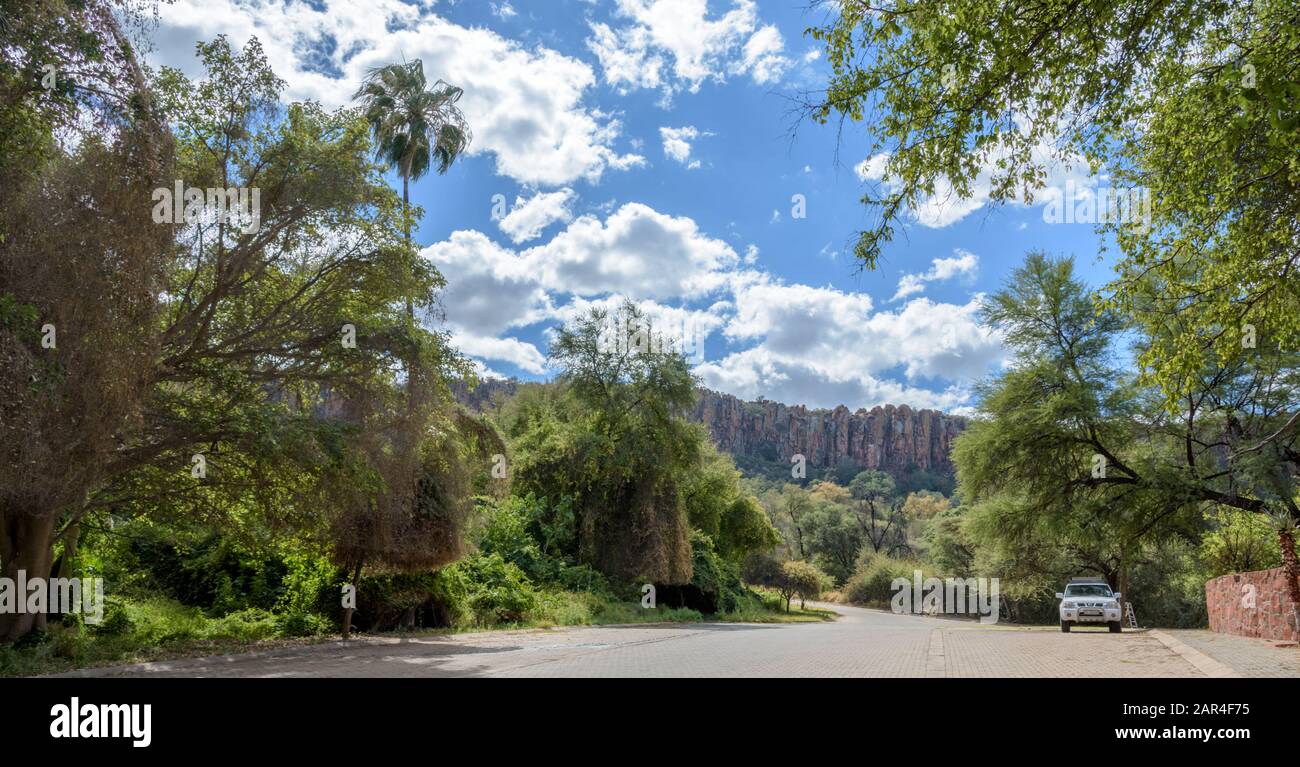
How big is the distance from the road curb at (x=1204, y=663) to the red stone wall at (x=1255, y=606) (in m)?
1.73

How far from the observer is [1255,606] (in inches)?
634

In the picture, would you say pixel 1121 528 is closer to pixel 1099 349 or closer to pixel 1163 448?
pixel 1163 448

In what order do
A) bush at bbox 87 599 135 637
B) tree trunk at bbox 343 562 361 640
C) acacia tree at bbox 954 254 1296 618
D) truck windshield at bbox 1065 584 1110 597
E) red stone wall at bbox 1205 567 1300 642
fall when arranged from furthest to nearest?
truck windshield at bbox 1065 584 1110 597
acacia tree at bbox 954 254 1296 618
tree trunk at bbox 343 562 361 640
red stone wall at bbox 1205 567 1300 642
bush at bbox 87 599 135 637

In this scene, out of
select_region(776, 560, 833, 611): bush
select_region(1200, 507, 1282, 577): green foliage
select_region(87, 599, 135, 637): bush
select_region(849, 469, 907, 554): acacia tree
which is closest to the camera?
select_region(87, 599, 135, 637): bush

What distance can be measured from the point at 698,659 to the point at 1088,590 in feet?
57.6

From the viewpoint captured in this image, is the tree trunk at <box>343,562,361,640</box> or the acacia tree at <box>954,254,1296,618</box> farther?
the acacia tree at <box>954,254,1296,618</box>

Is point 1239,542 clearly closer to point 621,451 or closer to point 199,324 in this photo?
point 621,451

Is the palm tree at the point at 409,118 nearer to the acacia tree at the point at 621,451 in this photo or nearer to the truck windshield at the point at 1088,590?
the acacia tree at the point at 621,451

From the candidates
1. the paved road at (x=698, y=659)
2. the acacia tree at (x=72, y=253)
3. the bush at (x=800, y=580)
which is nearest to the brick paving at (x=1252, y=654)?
the paved road at (x=698, y=659)

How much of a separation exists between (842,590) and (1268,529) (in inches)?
2712

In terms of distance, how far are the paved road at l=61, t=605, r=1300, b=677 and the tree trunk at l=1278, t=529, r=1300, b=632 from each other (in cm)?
83

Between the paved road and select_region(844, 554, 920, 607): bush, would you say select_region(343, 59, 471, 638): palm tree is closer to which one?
the paved road

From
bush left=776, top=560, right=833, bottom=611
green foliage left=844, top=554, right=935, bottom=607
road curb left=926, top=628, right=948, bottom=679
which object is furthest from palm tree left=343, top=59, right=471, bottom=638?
green foliage left=844, top=554, right=935, bottom=607

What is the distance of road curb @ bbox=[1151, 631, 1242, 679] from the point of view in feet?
30.2
